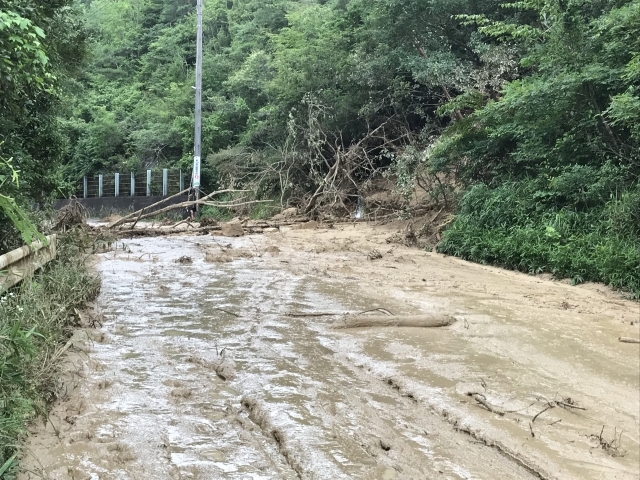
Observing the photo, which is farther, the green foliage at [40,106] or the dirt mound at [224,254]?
the dirt mound at [224,254]

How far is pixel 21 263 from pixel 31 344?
334 centimetres

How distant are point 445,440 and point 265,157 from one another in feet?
66.3

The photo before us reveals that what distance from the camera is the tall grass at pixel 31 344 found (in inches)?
128

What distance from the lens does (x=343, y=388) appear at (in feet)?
15.1

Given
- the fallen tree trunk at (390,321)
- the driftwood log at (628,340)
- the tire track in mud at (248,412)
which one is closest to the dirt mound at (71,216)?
the tire track in mud at (248,412)

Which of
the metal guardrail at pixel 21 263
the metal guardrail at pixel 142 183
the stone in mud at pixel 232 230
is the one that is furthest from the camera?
the metal guardrail at pixel 142 183

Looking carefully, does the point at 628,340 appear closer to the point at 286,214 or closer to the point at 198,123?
the point at 286,214

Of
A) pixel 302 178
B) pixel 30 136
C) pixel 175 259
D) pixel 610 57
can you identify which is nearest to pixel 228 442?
pixel 30 136

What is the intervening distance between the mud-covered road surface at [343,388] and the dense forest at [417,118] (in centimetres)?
248

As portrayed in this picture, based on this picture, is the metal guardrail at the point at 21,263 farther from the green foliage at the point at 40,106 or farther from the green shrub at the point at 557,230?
the green shrub at the point at 557,230

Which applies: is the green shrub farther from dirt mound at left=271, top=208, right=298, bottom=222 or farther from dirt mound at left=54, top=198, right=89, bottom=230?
dirt mound at left=54, top=198, right=89, bottom=230

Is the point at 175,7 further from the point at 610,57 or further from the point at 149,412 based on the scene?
the point at 149,412

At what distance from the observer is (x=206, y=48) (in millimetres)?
40625

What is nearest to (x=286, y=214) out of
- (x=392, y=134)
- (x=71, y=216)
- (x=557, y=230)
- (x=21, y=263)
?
(x=392, y=134)
